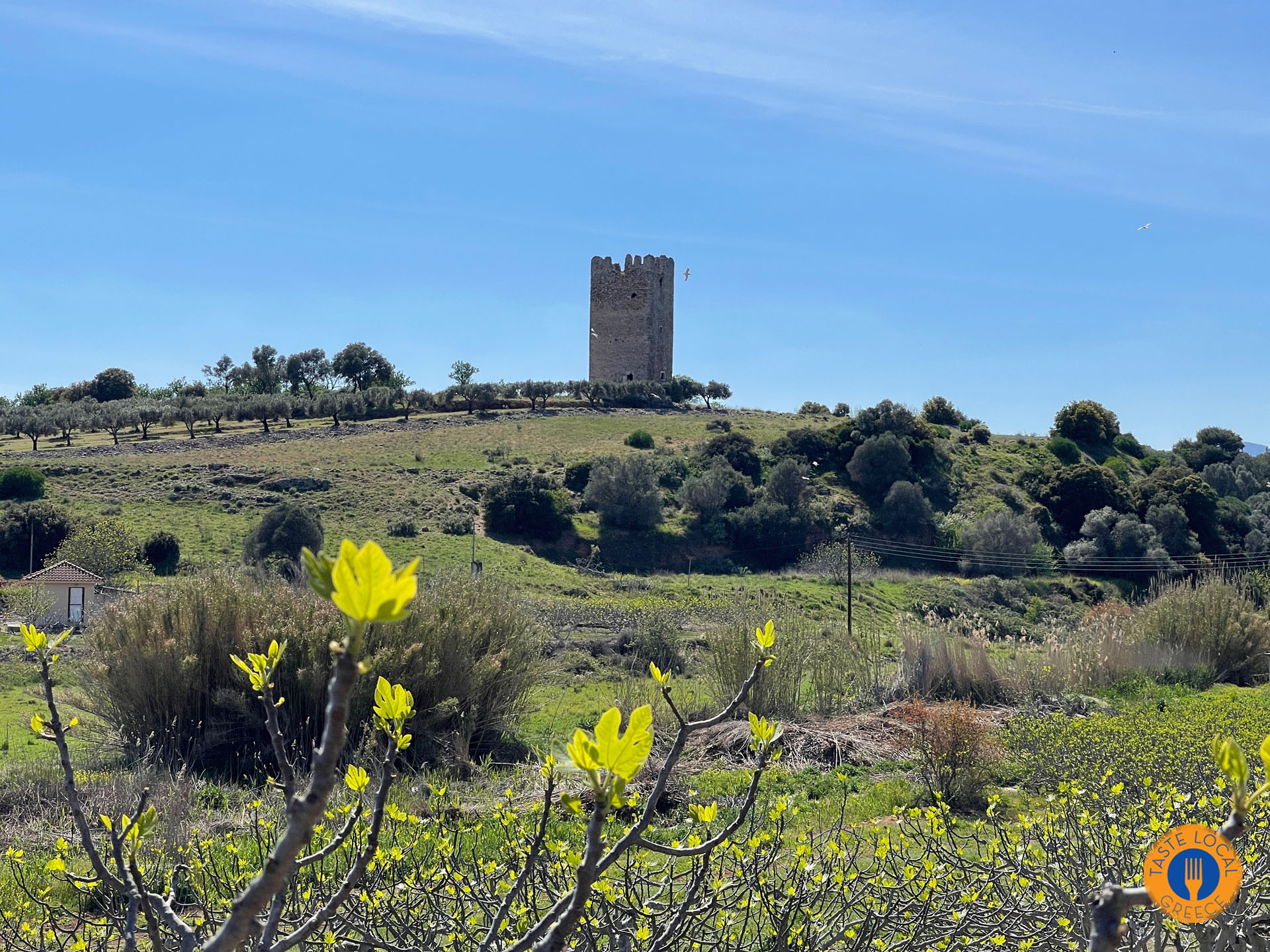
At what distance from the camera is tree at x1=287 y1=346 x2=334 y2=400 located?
2438 inches

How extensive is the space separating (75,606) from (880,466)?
28.0 meters

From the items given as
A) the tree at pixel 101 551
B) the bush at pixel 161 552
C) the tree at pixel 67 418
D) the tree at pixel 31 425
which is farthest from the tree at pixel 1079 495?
the tree at pixel 31 425

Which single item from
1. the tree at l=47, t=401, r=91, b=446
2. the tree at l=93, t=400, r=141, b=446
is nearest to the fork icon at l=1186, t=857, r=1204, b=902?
the tree at l=47, t=401, r=91, b=446

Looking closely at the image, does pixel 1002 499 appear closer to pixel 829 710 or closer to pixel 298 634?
pixel 829 710

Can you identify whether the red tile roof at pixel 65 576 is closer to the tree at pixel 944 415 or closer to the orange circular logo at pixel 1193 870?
Result: the orange circular logo at pixel 1193 870

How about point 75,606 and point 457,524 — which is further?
point 457,524

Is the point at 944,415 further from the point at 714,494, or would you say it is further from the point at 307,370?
the point at 307,370

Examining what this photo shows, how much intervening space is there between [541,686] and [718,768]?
520cm

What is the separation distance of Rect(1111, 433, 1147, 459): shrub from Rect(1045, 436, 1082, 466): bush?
531 centimetres

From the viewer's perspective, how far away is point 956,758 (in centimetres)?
845

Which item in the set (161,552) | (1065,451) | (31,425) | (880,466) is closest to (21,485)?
(161,552)

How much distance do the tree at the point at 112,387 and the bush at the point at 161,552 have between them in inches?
1491

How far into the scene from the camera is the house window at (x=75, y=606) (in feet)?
61.6

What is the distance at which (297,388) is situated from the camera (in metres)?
62.4
